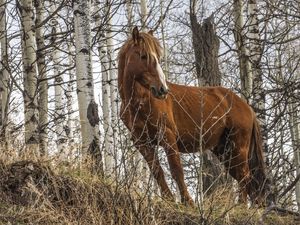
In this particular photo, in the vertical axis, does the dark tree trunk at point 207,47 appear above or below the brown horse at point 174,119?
above

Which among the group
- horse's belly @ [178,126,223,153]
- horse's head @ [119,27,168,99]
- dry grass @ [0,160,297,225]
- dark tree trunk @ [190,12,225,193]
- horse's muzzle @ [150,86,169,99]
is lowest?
dry grass @ [0,160,297,225]

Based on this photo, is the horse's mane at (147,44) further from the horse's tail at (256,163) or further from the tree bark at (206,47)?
the tree bark at (206,47)

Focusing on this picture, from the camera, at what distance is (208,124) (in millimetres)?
8008

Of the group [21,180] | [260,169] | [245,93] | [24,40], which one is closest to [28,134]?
[24,40]

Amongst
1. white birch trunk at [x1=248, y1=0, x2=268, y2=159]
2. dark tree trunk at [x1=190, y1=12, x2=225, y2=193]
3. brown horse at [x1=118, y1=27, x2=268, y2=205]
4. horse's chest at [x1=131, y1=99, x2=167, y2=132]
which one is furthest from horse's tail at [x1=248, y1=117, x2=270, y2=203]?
horse's chest at [x1=131, y1=99, x2=167, y2=132]

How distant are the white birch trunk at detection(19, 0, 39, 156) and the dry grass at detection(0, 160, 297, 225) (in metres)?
1.77

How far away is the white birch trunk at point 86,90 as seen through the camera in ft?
24.6

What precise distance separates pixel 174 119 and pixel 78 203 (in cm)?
199

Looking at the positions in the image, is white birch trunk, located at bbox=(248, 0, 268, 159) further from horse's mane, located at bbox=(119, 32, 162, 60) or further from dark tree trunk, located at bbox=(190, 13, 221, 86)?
horse's mane, located at bbox=(119, 32, 162, 60)

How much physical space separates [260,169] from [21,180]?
3.53 m

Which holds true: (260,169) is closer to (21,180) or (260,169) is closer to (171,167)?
(171,167)

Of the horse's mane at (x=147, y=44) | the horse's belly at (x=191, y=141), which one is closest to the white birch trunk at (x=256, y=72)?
the horse's belly at (x=191, y=141)

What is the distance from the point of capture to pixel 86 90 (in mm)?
7531

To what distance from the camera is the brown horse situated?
696 cm
